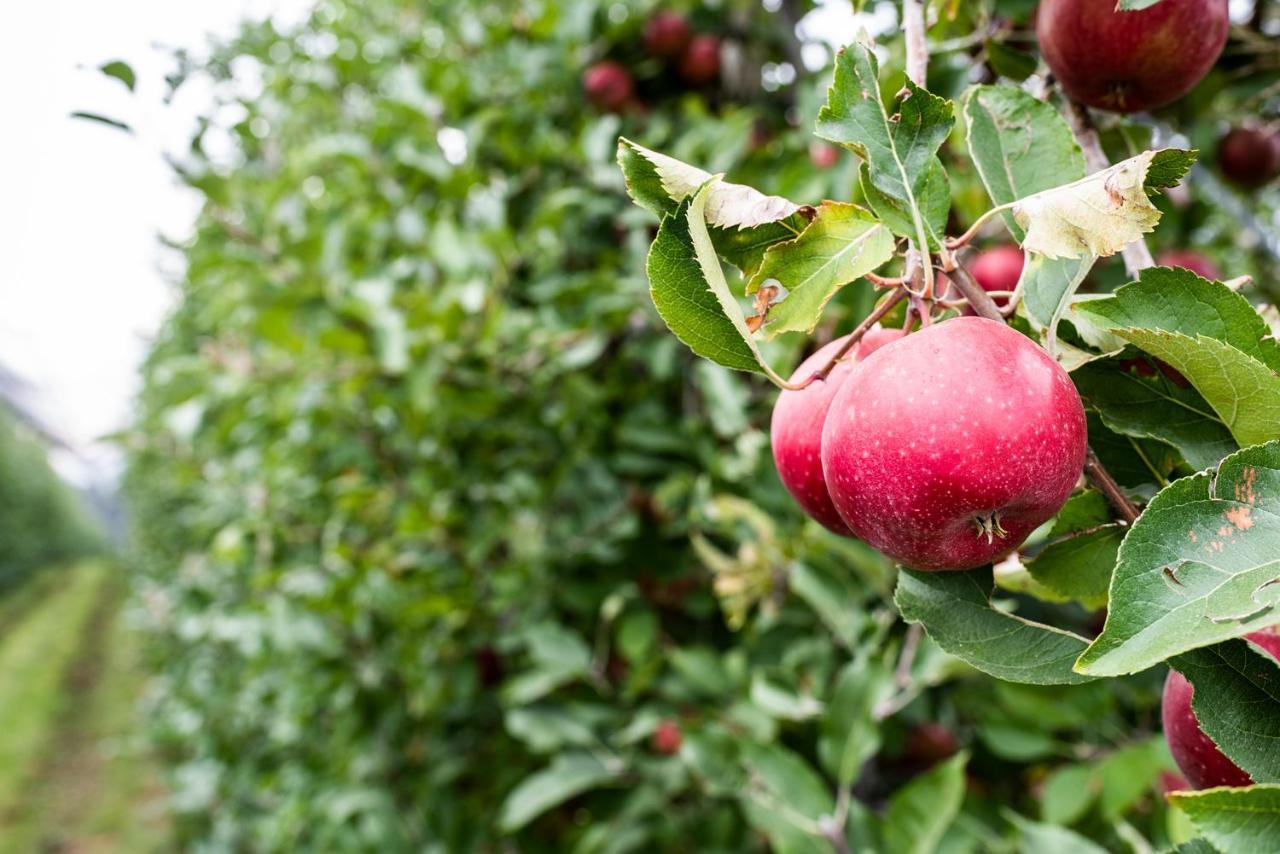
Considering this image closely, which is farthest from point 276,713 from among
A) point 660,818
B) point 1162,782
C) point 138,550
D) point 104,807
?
point 138,550

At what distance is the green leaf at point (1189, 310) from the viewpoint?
439 mm

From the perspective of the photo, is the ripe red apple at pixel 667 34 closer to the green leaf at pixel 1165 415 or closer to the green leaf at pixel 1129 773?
the green leaf at pixel 1129 773

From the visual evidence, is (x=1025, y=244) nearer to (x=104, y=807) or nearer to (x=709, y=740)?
(x=709, y=740)

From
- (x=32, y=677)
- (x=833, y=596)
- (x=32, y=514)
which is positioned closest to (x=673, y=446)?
(x=833, y=596)

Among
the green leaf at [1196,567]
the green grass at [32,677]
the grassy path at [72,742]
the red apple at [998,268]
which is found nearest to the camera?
the green leaf at [1196,567]

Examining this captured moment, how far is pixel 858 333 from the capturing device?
1.58 ft

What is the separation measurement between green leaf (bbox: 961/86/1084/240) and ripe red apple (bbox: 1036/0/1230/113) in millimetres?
96

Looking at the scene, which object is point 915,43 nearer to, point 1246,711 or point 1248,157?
point 1246,711

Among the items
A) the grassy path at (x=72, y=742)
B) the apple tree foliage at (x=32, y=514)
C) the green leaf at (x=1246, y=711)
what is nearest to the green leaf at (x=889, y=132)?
the green leaf at (x=1246, y=711)

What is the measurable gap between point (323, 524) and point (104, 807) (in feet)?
20.5

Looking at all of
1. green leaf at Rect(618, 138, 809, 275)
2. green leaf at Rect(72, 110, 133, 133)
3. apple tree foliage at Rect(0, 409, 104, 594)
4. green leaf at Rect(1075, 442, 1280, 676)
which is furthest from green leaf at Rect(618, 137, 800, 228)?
apple tree foliage at Rect(0, 409, 104, 594)

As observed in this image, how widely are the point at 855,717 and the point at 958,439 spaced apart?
2.17 feet

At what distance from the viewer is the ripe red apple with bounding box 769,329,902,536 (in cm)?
50

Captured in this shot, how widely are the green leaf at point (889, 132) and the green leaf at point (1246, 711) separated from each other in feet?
0.77
